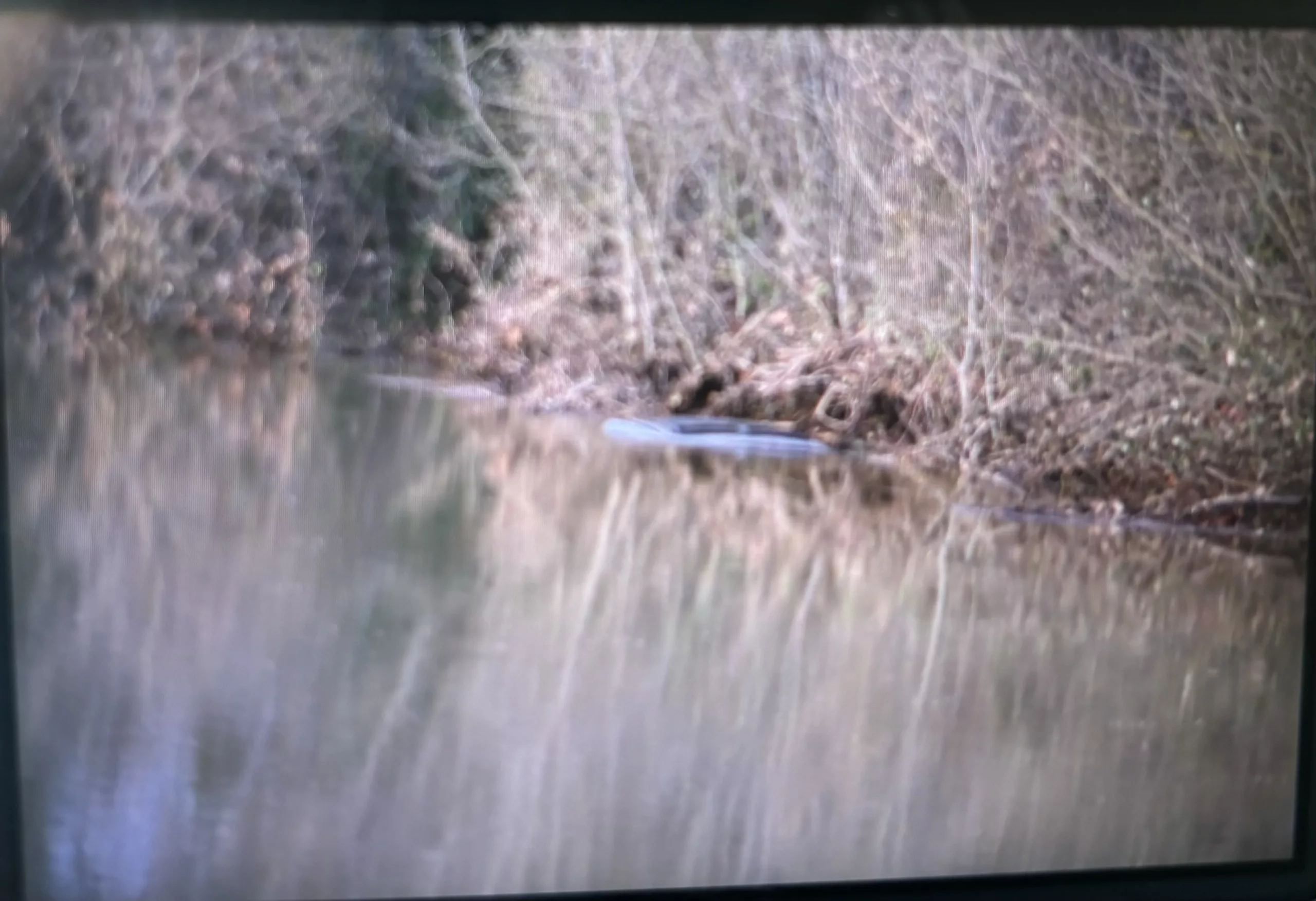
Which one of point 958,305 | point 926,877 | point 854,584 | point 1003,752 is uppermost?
point 958,305

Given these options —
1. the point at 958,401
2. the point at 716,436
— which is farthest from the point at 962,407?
the point at 716,436

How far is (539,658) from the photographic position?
54.9 inches

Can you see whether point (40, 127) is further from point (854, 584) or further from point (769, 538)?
point (854, 584)

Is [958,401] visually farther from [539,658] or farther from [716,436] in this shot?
[539,658]

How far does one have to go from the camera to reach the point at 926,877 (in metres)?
1.44

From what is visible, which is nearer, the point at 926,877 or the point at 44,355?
the point at 44,355

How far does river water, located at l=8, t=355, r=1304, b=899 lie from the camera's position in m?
1.35

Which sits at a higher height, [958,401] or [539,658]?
[958,401]

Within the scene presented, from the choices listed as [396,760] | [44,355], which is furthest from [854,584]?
[44,355]

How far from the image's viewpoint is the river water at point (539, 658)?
1.35 metres

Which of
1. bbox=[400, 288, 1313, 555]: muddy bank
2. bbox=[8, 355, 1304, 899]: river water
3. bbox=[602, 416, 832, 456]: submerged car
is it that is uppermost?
bbox=[400, 288, 1313, 555]: muddy bank

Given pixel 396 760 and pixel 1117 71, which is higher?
pixel 1117 71

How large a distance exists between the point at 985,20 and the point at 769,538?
62 centimetres

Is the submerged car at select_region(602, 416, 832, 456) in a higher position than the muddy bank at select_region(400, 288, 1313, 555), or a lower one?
lower
